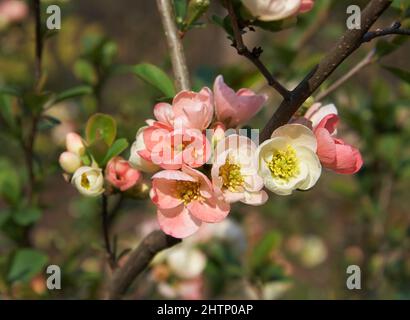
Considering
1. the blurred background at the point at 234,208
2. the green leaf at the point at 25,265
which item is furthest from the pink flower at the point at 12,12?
the green leaf at the point at 25,265

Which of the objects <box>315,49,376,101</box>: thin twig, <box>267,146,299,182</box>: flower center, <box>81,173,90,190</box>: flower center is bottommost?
<box>267,146,299,182</box>: flower center

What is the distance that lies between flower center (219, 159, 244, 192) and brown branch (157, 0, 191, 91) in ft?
0.57

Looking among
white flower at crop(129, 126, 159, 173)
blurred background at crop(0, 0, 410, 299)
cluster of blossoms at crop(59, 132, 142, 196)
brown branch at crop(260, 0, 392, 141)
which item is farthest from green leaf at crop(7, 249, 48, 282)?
brown branch at crop(260, 0, 392, 141)

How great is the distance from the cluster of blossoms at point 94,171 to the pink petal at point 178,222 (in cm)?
10

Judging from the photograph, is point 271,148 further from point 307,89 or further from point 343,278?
point 343,278

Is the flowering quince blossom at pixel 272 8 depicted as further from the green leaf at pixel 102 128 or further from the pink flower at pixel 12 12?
the pink flower at pixel 12 12

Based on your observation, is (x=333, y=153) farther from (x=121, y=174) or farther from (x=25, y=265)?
(x=25, y=265)

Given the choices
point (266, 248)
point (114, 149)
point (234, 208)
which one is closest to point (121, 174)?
point (114, 149)

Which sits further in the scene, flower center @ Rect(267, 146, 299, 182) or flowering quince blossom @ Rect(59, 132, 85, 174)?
flowering quince blossom @ Rect(59, 132, 85, 174)

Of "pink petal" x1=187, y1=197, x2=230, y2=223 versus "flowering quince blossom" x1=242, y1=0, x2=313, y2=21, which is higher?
"flowering quince blossom" x1=242, y1=0, x2=313, y2=21

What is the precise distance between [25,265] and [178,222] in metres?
0.54

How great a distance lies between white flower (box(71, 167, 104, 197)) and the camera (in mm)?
781

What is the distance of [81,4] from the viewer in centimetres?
567

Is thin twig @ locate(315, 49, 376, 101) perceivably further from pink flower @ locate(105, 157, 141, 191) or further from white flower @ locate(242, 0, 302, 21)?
pink flower @ locate(105, 157, 141, 191)
